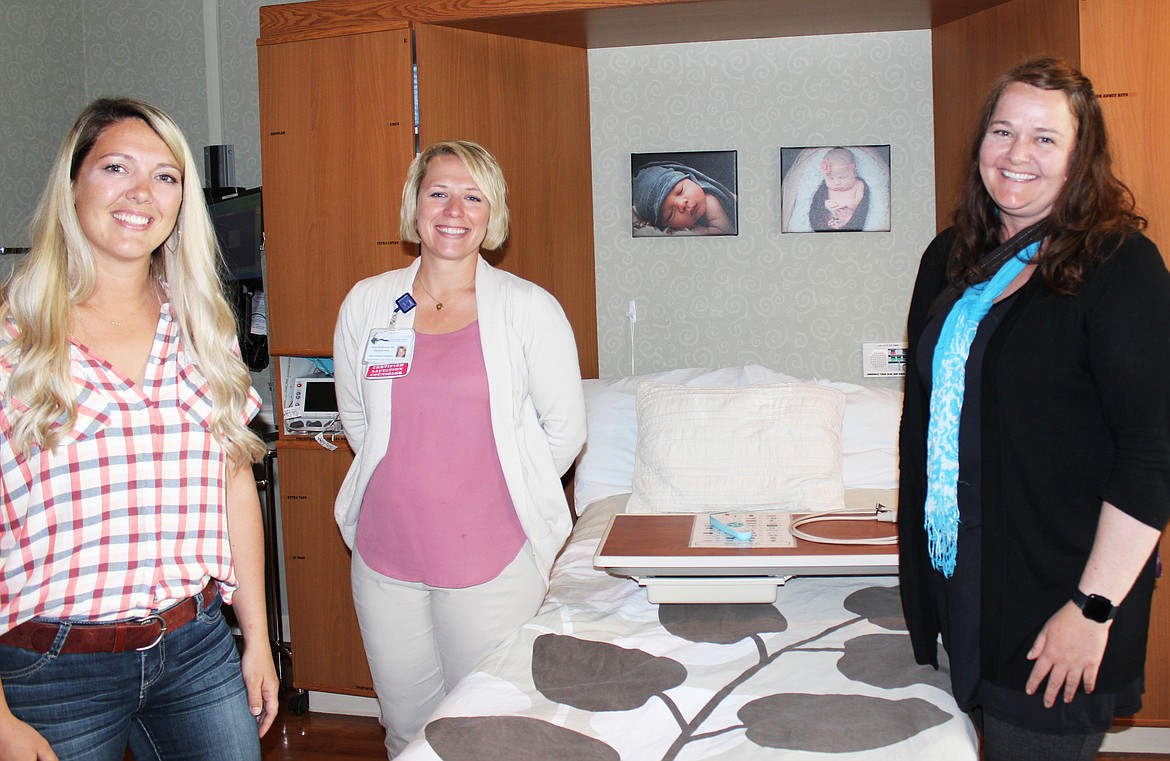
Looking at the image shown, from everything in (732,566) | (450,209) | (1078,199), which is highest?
(450,209)

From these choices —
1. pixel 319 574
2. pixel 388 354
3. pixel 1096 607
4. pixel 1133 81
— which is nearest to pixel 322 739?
pixel 319 574

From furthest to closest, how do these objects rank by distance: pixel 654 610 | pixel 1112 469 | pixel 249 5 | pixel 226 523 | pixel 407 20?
pixel 249 5 → pixel 407 20 → pixel 654 610 → pixel 226 523 → pixel 1112 469

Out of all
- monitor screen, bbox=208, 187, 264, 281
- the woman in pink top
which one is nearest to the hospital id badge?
the woman in pink top

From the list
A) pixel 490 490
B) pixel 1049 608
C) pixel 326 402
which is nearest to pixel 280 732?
pixel 326 402

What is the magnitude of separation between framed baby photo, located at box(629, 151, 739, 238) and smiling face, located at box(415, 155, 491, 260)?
1.22 metres

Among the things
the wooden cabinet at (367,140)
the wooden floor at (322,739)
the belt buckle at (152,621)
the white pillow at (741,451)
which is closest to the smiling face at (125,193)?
the belt buckle at (152,621)

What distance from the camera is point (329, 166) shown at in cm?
294

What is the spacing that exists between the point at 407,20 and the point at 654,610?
187cm

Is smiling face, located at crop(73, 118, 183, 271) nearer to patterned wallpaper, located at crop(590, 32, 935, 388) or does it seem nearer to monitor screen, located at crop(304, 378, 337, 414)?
monitor screen, located at crop(304, 378, 337, 414)

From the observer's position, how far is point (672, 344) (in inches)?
133

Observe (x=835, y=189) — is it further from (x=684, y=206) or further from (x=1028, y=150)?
(x=1028, y=150)

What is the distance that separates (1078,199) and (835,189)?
1.85 m

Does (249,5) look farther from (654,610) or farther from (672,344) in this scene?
(654,610)

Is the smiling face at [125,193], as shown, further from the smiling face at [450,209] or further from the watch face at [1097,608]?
the watch face at [1097,608]
